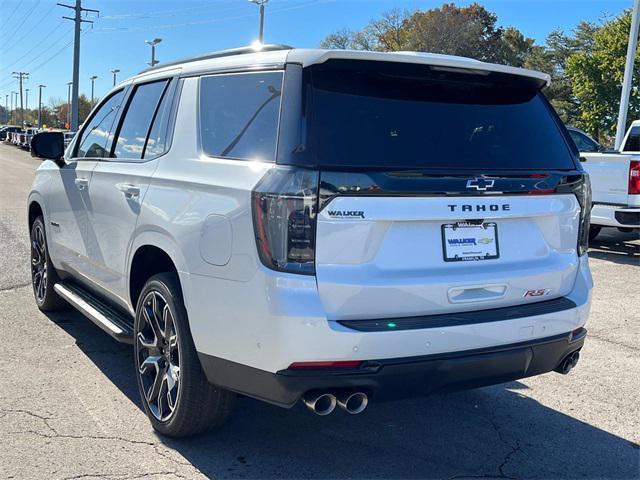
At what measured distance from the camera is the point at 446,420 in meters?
3.97

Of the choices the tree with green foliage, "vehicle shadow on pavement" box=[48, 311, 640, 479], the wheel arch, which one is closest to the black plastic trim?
"vehicle shadow on pavement" box=[48, 311, 640, 479]

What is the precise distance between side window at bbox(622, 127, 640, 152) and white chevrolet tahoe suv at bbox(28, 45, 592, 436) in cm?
1050

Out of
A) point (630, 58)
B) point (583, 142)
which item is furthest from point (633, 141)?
point (630, 58)

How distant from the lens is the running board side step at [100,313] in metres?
4.05

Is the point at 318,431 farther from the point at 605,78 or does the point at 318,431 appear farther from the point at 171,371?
the point at 605,78

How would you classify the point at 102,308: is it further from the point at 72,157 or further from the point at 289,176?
the point at 289,176

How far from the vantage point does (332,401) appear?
2885mm

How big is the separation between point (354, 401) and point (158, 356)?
4.22 feet

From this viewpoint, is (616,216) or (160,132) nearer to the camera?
(160,132)

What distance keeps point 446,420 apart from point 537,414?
1.96 feet

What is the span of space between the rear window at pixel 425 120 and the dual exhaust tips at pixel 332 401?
990mm

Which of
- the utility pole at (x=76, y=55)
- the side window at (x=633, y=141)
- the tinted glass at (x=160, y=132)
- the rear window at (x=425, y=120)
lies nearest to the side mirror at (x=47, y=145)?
the tinted glass at (x=160, y=132)

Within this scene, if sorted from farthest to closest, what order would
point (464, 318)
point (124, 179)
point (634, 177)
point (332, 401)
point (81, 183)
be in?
point (634, 177) → point (81, 183) → point (124, 179) → point (464, 318) → point (332, 401)

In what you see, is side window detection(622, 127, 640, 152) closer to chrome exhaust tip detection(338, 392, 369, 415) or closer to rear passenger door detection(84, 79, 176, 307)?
rear passenger door detection(84, 79, 176, 307)
